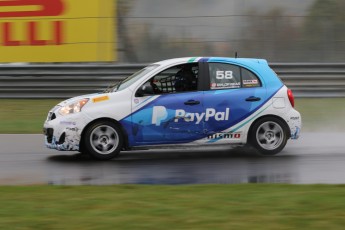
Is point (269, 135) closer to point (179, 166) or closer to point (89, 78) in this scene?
point (179, 166)

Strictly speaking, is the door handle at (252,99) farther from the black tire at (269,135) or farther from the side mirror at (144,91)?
the side mirror at (144,91)

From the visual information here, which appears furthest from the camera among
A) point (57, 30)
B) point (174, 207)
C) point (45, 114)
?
point (57, 30)

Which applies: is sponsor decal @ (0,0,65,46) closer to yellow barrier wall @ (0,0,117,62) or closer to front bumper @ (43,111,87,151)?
yellow barrier wall @ (0,0,117,62)

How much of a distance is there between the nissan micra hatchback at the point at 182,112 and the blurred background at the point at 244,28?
657 cm

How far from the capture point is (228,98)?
964 cm

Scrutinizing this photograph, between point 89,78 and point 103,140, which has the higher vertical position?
point 89,78

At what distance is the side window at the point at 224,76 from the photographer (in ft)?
31.9

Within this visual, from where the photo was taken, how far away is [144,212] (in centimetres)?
574

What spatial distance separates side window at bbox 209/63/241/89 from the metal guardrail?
21.9 feet

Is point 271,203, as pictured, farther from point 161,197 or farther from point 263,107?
point 263,107

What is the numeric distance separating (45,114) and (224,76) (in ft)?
21.1

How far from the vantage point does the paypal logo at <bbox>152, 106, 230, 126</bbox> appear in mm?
9461

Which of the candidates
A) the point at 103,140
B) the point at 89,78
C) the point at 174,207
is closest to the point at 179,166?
the point at 103,140

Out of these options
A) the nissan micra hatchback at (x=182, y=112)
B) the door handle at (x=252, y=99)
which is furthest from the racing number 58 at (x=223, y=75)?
the door handle at (x=252, y=99)
